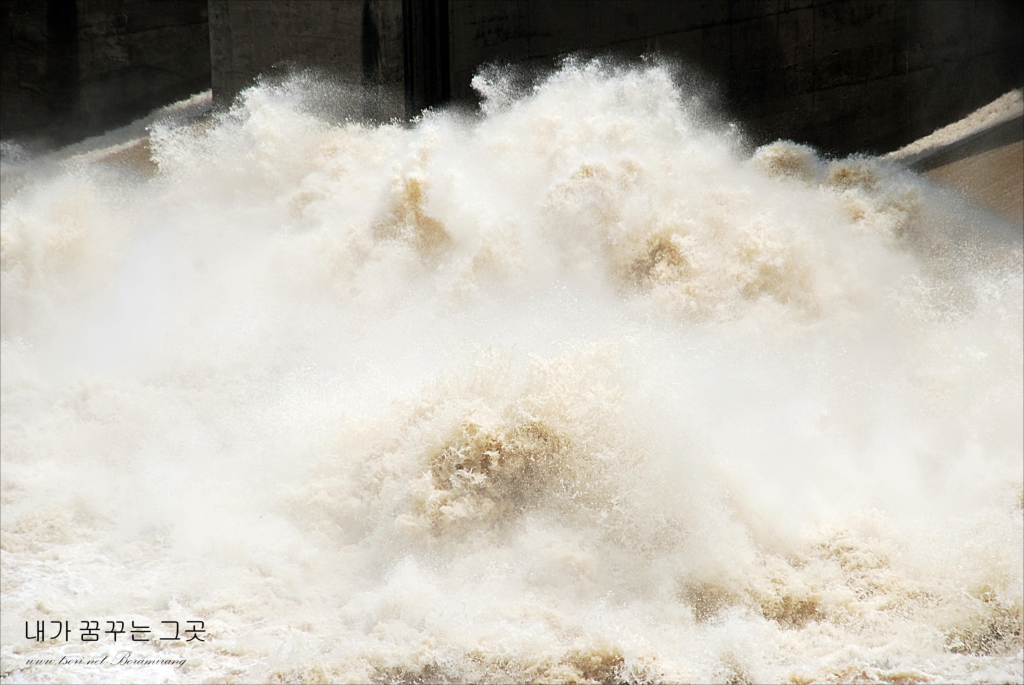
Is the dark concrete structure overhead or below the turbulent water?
overhead

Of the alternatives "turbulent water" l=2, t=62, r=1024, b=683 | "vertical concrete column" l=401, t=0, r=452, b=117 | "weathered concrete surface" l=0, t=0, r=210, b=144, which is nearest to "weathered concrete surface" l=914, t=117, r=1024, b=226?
"turbulent water" l=2, t=62, r=1024, b=683

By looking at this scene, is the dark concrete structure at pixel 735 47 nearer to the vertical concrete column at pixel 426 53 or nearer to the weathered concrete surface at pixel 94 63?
the vertical concrete column at pixel 426 53

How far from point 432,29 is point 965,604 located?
241 inches

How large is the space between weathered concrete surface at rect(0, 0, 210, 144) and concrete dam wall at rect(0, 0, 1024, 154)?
0.05ft

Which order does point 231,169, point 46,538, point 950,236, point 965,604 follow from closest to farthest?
point 965,604 < point 46,538 < point 950,236 < point 231,169

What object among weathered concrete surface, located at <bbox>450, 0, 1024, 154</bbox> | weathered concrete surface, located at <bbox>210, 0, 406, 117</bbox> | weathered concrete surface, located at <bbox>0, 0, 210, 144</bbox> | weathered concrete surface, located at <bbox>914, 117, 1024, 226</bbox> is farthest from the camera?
weathered concrete surface, located at <bbox>0, 0, 210, 144</bbox>

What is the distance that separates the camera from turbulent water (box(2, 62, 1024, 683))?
2.85m

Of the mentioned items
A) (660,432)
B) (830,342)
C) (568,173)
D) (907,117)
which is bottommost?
(660,432)

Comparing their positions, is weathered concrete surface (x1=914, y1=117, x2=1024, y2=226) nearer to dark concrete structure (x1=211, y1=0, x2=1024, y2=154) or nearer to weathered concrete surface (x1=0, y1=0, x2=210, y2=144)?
dark concrete structure (x1=211, y1=0, x2=1024, y2=154)

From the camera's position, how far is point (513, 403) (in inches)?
143

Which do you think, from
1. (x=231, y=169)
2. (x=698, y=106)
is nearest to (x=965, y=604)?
(x=698, y=106)

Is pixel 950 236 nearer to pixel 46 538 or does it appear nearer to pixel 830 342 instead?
pixel 830 342

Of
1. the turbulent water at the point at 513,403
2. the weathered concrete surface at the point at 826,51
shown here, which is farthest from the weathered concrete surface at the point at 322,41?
the weathered concrete surface at the point at 826,51

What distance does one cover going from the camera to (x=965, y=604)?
2.90 m
